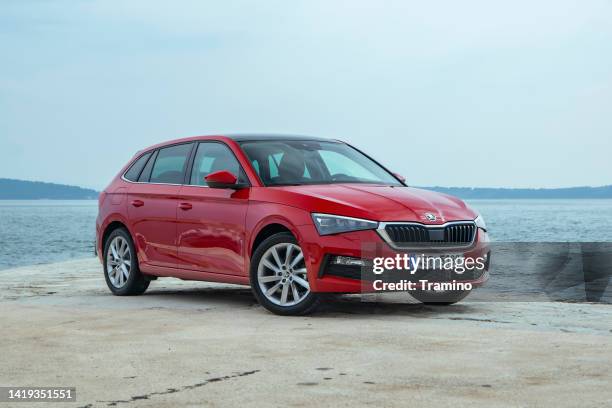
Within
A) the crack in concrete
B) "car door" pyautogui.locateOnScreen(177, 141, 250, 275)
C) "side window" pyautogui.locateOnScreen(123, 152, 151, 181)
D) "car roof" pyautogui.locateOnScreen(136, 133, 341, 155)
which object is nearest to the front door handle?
"car door" pyautogui.locateOnScreen(177, 141, 250, 275)

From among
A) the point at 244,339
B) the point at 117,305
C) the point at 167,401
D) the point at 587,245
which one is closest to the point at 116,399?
the point at 167,401

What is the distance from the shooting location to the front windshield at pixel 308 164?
983 cm

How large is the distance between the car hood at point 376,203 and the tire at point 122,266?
2.61 m

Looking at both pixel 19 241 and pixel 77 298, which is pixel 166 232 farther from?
pixel 19 241

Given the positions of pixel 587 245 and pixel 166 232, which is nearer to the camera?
pixel 166 232

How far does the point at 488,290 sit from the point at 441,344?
537cm

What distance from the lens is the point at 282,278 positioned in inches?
362

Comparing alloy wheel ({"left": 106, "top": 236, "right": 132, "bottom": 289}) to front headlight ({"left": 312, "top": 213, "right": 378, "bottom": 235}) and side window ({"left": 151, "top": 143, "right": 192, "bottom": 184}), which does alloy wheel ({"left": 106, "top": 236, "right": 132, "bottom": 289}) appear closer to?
side window ({"left": 151, "top": 143, "right": 192, "bottom": 184})

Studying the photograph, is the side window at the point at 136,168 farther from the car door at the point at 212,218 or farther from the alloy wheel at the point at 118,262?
the car door at the point at 212,218

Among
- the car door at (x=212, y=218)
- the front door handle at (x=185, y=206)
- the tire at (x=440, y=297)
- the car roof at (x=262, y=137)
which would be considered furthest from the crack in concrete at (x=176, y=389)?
the car roof at (x=262, y=137)

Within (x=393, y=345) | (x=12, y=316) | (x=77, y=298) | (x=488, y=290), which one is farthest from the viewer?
(x=488, y=290)

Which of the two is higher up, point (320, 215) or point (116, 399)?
point (320, 215)

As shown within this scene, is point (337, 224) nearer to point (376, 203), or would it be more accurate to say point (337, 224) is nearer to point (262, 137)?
point (376, 203)

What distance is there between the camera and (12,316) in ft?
31.2
